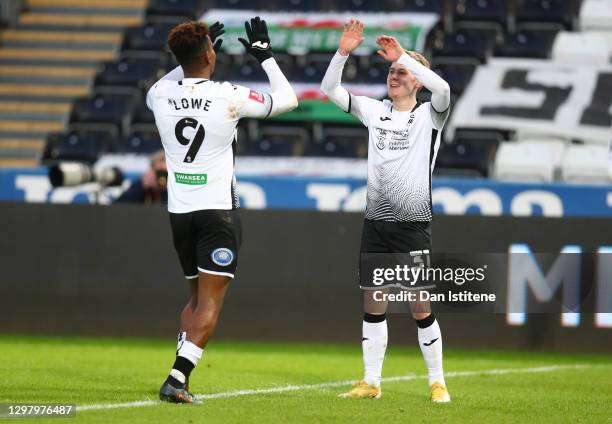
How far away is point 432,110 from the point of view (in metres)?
8.44

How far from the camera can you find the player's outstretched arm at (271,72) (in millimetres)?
8062

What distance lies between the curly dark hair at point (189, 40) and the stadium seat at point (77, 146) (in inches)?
429

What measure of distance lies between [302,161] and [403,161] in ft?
29.8

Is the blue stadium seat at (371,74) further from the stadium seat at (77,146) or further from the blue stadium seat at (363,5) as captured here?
the stadium seat at (77,146)

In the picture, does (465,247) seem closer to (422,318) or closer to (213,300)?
(422,318)

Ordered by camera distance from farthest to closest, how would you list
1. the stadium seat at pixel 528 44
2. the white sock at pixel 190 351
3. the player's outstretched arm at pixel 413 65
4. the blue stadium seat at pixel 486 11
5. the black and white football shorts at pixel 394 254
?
1. the blue stadium seat at pixel 486 11
2. the stadium seat at pixel 528 44
3. the black and white football shorts at pixel 394 254
4. the player's outstretched arm at pixel 413 65
5. the white sock at pixel 190 351

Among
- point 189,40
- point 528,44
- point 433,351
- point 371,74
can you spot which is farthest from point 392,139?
point 528,44

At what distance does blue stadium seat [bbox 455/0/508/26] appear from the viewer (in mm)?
19719

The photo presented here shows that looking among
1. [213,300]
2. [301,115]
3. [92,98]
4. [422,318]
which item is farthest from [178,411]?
[92,98]

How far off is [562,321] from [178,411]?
628 cm

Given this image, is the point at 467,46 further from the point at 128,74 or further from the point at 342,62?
the point at 342,62

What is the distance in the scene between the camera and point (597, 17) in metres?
19.1

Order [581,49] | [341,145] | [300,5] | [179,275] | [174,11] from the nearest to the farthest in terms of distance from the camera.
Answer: [179,275] < [341,145] < [581,49] < [300,5] < [174,11]

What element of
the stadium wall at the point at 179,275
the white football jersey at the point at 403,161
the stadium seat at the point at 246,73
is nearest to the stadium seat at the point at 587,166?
the stadium wall at the point at 179,275
